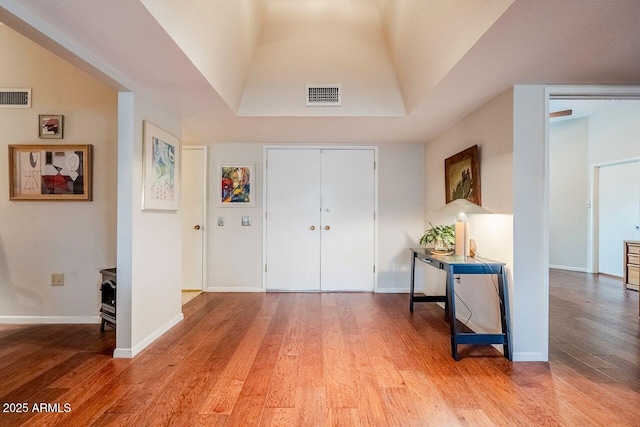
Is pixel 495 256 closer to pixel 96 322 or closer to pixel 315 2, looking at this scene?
pixel 315 2

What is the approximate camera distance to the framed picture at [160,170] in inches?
97.1

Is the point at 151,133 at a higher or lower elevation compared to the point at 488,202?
higher

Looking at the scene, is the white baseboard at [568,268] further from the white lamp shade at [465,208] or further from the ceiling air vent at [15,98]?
the ceiling air vent at [15,98]

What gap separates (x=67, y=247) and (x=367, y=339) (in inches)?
121

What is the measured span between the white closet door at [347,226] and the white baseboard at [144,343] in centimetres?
200

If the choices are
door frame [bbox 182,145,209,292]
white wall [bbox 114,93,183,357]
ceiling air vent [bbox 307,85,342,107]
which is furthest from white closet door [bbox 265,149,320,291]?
white wall [bbox 114,93,183,357]

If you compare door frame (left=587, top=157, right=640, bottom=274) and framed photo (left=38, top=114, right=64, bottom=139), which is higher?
framed photo (left=38, top=114, right=64, bottom=139)

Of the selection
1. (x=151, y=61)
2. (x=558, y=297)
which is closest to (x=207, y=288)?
(x=151, y=61)

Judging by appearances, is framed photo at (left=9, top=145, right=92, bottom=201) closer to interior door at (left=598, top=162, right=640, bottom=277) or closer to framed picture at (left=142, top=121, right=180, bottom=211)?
framed picture at (left=142, top=121, right=180, bottom=211)

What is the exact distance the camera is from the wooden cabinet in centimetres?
423

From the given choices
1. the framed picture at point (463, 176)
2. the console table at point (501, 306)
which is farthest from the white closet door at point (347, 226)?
the console table at point (501, 306)

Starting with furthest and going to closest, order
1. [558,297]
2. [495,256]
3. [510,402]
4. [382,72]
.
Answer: [558,297], [382,72], [495,256], [510,402]

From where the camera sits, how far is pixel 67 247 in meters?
2.98

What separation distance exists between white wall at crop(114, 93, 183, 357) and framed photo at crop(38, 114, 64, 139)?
1.15 metres
